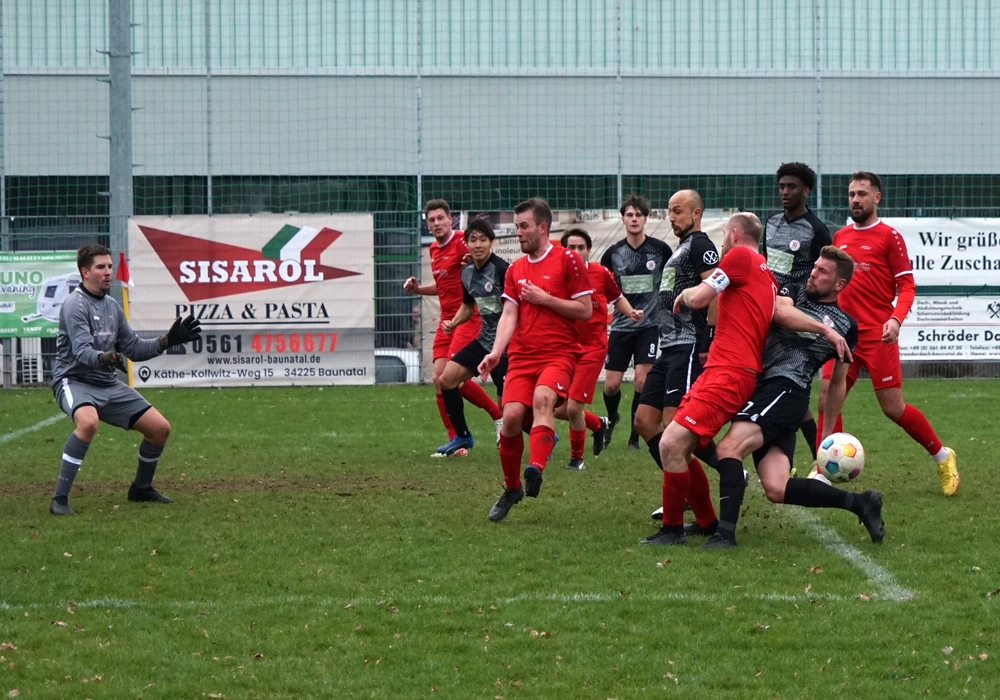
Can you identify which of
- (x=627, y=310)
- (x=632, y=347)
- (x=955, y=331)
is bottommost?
(x=955, y=331)

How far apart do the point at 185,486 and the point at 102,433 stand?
3699mm

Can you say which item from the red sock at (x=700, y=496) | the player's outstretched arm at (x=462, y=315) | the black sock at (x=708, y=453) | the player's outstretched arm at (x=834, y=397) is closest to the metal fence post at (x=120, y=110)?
the player's outstretched arm at (x=462, y=315)

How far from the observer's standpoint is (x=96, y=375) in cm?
811

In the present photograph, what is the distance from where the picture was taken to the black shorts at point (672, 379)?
781cm

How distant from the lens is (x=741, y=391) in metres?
6.45

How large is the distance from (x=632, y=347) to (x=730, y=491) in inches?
168

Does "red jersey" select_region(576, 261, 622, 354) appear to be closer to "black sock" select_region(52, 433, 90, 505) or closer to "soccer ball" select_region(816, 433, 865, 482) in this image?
"soccer ball" select_region(816, 433, 865, 482)

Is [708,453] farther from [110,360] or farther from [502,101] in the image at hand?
[502,101]

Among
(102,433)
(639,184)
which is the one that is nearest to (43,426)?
(102,433)

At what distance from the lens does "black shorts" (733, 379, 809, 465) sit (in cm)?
646

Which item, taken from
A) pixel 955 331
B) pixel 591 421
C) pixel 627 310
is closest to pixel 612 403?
pixel 591 421

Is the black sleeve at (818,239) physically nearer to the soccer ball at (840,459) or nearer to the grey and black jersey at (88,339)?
the soccer ball at (840,459)

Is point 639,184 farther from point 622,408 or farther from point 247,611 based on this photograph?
point 247,611

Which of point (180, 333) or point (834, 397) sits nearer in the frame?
point (180, 333)
